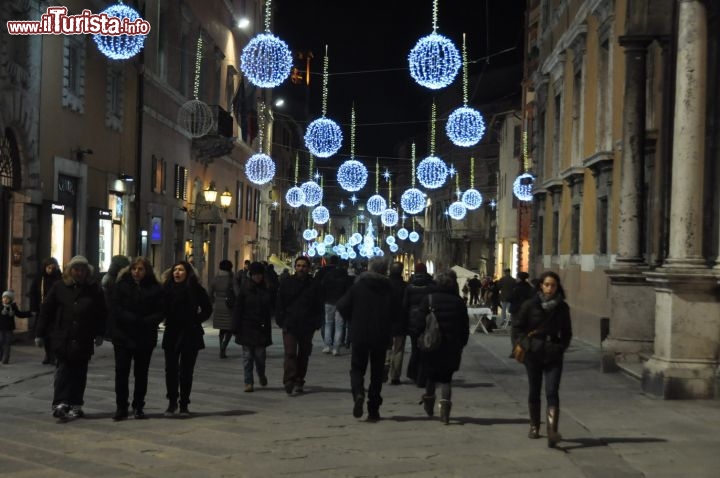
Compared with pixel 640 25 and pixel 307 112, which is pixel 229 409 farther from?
pixel 307 112

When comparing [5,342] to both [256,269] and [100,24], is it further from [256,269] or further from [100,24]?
[100,24]

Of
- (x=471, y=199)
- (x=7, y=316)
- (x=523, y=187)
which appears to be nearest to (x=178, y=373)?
(x=7, y=316)

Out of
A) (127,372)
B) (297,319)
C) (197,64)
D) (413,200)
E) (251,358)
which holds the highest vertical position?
(197,64)

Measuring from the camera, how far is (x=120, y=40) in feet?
68.7

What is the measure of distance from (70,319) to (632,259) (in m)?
9.72

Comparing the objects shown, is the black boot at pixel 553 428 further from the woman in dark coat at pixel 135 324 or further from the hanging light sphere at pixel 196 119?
the hanging light sphere at pixel 196 119

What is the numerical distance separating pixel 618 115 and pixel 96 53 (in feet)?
38.7

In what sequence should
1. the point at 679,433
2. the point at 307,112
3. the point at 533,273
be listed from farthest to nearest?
the point at 307,112
the point at 533,273
the point at 679,433

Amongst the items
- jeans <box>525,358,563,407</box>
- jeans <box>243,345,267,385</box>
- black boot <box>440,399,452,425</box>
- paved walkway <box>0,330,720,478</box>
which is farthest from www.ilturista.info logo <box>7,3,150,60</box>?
jeans <box>525,358,563,407</box>

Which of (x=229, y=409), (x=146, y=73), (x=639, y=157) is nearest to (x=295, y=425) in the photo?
(x=229, y=409)

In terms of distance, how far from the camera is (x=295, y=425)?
11.6 meters

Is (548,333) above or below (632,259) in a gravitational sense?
below

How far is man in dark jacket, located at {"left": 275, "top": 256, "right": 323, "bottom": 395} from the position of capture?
1451 cm

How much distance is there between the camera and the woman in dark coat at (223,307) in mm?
20219
